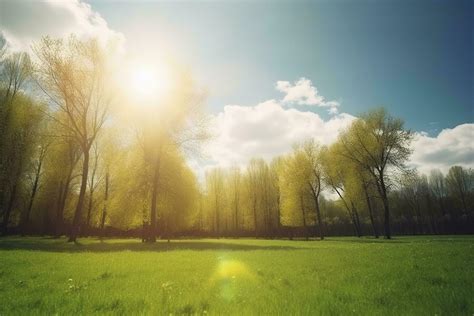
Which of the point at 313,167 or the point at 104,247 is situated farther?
the point at 313,167

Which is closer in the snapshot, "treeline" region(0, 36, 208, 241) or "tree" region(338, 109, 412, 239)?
"treeline" region(0, 36, 208, 241)

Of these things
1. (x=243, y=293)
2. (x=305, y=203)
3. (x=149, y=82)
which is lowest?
(x=243, y=293)

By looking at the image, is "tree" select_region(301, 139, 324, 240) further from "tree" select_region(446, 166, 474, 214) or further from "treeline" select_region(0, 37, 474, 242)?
"tree" select_region(446, 166, 474, 214)

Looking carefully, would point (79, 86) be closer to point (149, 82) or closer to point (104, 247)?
point (149, 82)

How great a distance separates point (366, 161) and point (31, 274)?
42862mm

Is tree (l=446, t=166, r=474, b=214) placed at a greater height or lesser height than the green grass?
greater

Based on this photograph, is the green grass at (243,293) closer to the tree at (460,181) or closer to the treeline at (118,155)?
the treeline at (118,155)

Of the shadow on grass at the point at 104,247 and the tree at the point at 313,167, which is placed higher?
the tree at the point at 313,167

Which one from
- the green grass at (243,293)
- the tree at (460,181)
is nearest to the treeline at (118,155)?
the green grass at (243,293)

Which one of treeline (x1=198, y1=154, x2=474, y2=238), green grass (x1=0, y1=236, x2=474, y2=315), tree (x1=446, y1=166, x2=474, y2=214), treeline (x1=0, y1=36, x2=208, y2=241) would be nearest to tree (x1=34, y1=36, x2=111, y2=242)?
treeline (x1=0, y1=36, x2=208, y2=241)

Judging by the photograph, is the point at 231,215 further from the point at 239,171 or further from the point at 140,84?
the point at 140,84

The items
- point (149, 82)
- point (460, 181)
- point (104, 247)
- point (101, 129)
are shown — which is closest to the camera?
point (104, 247)

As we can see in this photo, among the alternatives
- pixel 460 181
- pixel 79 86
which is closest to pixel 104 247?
pixel 79 86

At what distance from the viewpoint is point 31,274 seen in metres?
7.98
